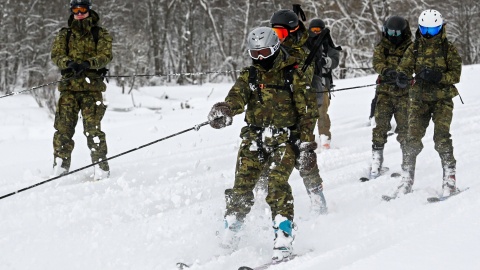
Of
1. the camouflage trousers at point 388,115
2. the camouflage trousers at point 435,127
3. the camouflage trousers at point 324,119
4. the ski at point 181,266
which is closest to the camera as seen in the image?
the ski at point 181,266

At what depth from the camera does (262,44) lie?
4.43 m

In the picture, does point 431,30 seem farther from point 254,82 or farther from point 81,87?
point 81,87

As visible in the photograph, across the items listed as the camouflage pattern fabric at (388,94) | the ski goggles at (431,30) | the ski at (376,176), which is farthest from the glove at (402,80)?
the ski at (376,176)

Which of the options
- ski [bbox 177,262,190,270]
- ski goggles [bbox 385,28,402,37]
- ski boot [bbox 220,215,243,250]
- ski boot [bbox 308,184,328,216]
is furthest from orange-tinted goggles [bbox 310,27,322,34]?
ski [bbox 177,262,190,270]

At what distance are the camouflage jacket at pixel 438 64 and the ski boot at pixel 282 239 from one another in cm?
238

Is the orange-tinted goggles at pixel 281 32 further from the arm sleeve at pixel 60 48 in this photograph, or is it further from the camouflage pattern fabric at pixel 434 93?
the arm sleeve at pixel 60 48

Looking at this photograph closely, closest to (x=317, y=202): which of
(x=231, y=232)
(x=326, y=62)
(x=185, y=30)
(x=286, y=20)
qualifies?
(x=231, y=232)

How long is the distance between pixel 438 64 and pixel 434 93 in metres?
0.30

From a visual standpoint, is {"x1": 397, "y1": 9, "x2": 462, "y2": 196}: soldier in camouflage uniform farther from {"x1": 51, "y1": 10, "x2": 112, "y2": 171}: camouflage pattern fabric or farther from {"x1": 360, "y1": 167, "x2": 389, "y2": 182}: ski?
{"x1": 51, "y1": 10, "x2": 112, "y2": 171}: camouflage pattern fabric

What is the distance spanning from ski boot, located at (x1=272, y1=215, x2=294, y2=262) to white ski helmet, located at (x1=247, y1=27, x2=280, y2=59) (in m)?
1.32

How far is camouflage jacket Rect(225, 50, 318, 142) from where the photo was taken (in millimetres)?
4566

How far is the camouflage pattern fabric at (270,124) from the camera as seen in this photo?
4.56 meters

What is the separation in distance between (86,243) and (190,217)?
1.09m

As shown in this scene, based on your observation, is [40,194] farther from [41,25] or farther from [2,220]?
[41,25]
